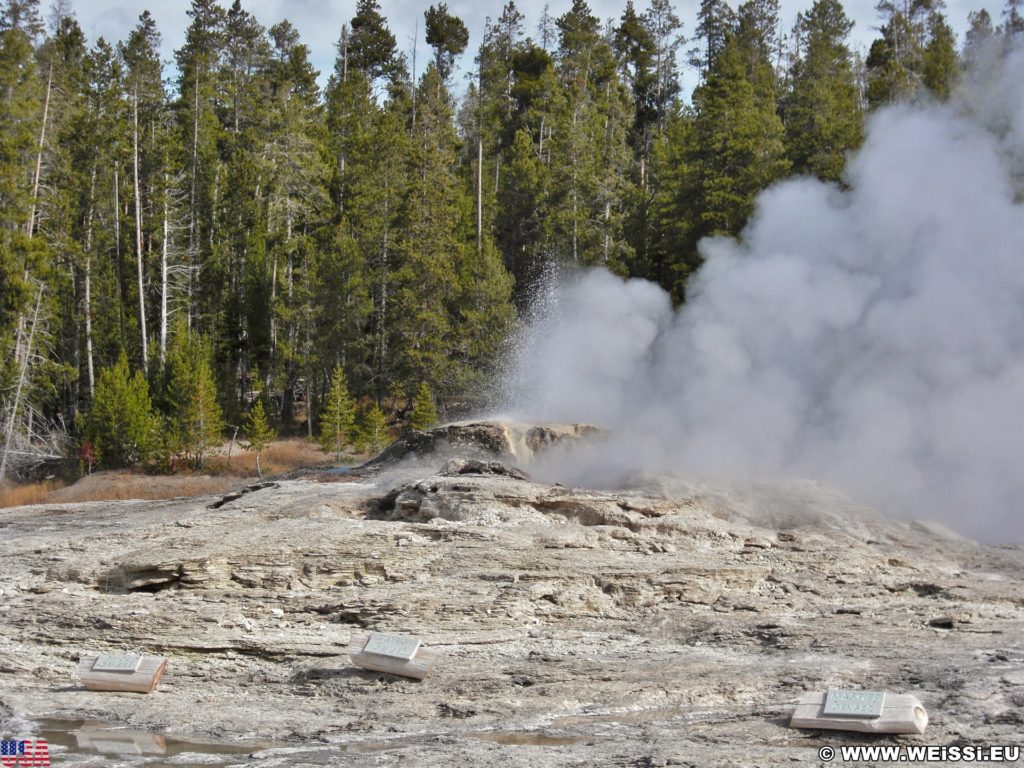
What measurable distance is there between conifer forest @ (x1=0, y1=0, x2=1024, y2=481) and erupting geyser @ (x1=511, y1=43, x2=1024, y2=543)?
861cm

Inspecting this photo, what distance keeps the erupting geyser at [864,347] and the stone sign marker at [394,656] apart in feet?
20.2

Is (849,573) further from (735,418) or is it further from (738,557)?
(735,418)

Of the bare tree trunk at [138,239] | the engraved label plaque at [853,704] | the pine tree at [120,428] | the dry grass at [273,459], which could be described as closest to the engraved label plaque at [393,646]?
the engraved label plaque at [853,704]

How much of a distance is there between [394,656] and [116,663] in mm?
2318

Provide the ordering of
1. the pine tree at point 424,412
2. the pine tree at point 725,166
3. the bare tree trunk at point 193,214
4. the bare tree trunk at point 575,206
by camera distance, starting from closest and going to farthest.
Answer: the pine tree at point 424,412, the pine tree at point 725,166, the bare tree trunk at point 575,206, the bare tree trunk at point 193,214

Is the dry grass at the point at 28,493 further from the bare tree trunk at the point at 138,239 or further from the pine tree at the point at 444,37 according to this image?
the pine tree at the point at 444,37

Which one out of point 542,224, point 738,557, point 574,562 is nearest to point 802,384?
point 738,557

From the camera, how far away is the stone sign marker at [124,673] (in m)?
9.02

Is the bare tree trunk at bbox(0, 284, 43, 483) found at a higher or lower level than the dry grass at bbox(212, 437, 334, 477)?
higher

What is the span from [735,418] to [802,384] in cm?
119

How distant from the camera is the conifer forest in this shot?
29.4 metres

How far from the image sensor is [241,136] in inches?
1591

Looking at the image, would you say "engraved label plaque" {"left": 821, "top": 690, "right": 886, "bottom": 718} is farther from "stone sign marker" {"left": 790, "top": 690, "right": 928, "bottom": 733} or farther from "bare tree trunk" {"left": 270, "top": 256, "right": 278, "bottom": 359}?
"bare tree trunk" {"left": 270, "top": 256, "right": 278, "bottom": 359}

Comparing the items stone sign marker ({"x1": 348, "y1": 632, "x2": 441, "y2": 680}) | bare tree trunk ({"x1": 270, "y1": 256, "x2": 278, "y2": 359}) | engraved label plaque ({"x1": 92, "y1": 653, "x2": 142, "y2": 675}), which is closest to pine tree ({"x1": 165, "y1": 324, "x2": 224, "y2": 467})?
bare tree trunk ({"x1": 270, "y1": 256, "x2": 278, "y2": 359})
